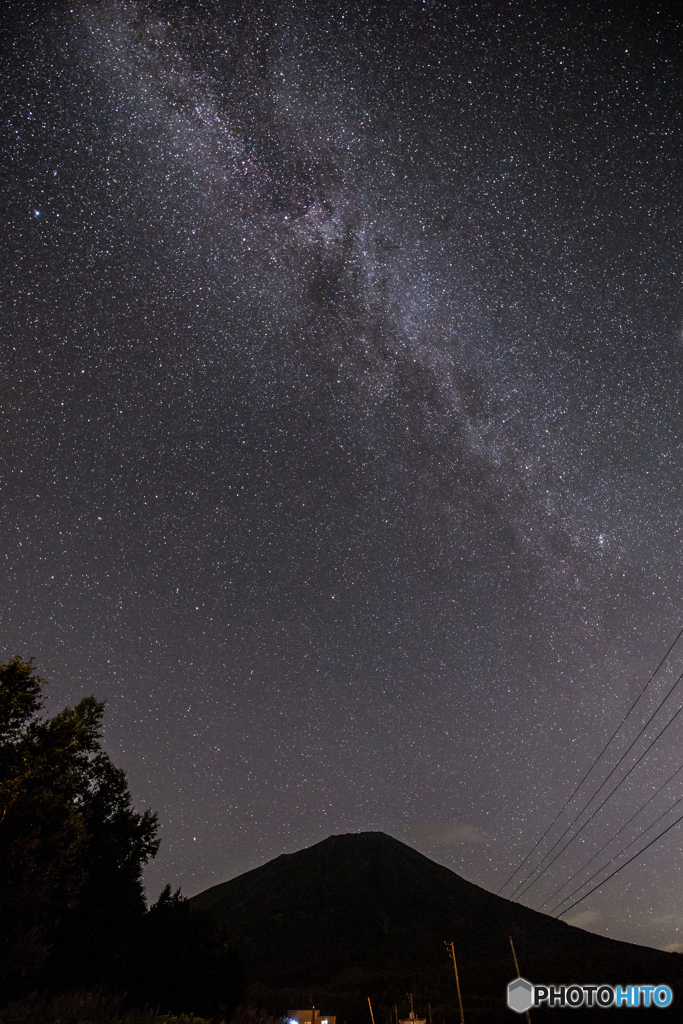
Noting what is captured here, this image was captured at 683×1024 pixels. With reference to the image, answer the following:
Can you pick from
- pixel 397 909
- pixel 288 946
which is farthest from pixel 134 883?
pixel 397 909

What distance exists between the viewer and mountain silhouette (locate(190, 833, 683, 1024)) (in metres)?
73.8

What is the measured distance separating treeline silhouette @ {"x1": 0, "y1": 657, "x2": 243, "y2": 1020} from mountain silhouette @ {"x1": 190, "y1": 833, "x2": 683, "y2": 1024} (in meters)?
26.1

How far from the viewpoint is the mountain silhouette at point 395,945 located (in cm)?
7375

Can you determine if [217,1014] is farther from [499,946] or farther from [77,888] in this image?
[499,946]

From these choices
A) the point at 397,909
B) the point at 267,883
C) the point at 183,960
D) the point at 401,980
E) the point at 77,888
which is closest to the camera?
the point at 77,888

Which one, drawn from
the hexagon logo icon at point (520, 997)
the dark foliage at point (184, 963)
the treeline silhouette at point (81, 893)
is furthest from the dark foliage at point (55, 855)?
the hexagon logo icon at point (520, 997)

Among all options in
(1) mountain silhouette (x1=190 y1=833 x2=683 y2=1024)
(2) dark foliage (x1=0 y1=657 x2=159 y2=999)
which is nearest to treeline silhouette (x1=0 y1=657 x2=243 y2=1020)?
(2) dark foliage (x1=0 y1=657 x2=159 y2=999)

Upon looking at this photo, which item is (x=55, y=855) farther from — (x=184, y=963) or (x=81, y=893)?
(x=184, y=963)

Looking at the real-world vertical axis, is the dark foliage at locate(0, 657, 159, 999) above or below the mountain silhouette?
above

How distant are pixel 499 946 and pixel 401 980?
4720 centimetres

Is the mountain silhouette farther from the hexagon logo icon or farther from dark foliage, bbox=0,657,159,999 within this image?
dark foliage, bbox=0,657,159,999

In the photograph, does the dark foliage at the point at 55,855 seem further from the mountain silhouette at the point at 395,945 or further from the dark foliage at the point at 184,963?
the mountain silhouette at the point at 395,945

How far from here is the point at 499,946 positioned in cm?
13088

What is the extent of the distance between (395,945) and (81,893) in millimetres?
147968
